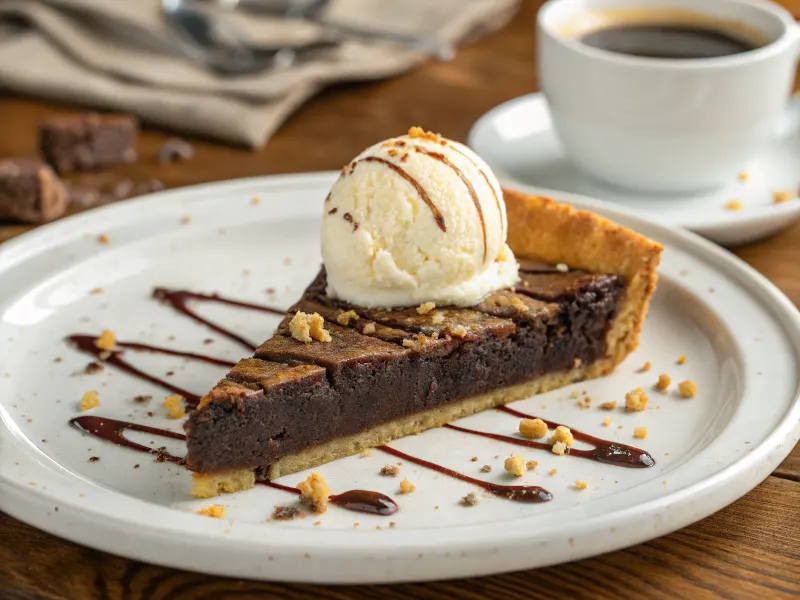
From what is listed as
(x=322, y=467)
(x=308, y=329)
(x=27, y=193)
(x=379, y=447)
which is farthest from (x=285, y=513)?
(x=27, y=193)

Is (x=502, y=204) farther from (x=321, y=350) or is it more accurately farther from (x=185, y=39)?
(x=185, y=39)

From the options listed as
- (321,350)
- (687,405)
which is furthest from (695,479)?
(321,350)

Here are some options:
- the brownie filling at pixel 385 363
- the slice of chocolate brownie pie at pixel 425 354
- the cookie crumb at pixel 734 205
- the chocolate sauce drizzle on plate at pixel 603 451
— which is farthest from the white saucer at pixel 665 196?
the chocolate sauce drizzle on plate at pixel 603 451

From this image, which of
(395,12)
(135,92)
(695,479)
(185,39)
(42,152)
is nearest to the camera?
(695,479)

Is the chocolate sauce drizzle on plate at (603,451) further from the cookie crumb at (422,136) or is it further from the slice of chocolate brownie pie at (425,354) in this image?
the cookie crumb at (422,136)

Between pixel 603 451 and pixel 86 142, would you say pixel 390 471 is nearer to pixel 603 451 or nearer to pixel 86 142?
pixel 603 451

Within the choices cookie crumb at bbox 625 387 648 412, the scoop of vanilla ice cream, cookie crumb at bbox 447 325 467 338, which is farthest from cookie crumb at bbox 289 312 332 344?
cookie crumb at bbox 625 387 648 412

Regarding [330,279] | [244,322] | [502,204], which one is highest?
[502,204]

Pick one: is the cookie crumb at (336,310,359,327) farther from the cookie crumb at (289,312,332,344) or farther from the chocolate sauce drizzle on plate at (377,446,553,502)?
the chocolate sauce drizzle on plate at (377,446,553,502)
